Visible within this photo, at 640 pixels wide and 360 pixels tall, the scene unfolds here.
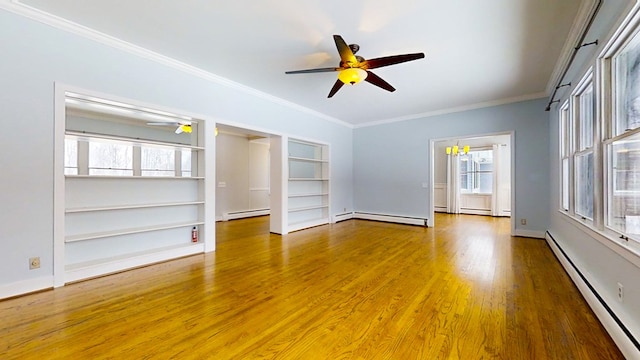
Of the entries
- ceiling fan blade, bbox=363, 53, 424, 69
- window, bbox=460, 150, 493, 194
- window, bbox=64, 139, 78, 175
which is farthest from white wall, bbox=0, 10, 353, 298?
window, bbox=460, 150, 493, 194

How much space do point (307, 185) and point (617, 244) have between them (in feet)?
16.2

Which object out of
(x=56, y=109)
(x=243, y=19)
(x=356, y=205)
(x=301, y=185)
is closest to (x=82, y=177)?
(x=56, y=109)

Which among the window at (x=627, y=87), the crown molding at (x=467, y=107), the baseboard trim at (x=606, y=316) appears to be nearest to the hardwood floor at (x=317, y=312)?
the baseboard trim at (x=606, y=316)

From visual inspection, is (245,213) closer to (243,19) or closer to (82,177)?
(82,177)

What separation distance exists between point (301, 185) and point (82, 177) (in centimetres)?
382

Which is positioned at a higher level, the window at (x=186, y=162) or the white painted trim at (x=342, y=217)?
the window at (x=186, y=162)

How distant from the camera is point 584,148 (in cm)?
295

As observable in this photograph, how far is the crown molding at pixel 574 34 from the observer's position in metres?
2.28

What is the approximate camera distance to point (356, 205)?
7270 mm

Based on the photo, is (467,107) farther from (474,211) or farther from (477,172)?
(474,211)

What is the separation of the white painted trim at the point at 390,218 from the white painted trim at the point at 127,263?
4.35m

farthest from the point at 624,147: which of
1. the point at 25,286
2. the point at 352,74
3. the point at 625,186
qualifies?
the point at 25,286

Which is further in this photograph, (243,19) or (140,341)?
(243,19)

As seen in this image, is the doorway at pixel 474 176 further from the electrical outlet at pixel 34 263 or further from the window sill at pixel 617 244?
the electrical outlet at pixel 34 263
